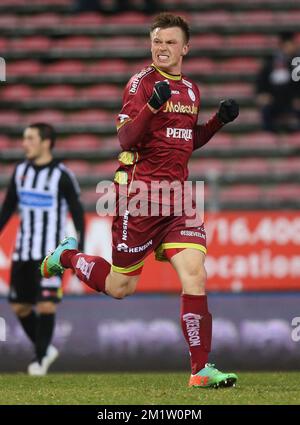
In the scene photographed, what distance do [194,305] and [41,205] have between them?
9.50 ft

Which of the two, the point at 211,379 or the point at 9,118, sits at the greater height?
the point at 9,118

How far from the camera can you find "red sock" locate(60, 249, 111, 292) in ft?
21.5

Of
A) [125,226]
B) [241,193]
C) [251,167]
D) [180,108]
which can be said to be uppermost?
[251,167]

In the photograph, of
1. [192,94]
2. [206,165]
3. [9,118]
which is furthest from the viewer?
[9,118]

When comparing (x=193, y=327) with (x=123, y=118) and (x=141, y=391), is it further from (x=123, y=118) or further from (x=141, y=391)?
(x=123, y=118)

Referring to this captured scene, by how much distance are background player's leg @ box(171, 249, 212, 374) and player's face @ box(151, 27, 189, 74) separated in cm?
106

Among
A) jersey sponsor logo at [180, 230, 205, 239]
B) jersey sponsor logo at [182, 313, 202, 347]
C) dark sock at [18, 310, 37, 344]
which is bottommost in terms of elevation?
Result: jersey sponsor logo at [182, 313, 202, 347]

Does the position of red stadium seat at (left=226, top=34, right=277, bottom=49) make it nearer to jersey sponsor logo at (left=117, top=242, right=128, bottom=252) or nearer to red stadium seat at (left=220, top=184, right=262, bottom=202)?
red stadium seat at (left=220, top=184, right=262, bottom=202)

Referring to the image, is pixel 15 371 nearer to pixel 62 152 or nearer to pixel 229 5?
pixel 62 152

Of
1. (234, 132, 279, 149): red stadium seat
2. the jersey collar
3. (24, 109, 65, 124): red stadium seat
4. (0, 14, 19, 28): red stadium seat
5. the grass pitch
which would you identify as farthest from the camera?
(0, 14, 19, 28): red stadium seat

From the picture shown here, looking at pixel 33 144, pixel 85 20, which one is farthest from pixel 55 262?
pixel 85 20

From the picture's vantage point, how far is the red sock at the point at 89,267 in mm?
6559

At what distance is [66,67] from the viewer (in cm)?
1521

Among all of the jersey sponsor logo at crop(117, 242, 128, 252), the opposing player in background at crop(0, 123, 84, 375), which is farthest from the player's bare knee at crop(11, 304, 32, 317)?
the jersey sponsor logo at crop(117, 242, 128, 252)
